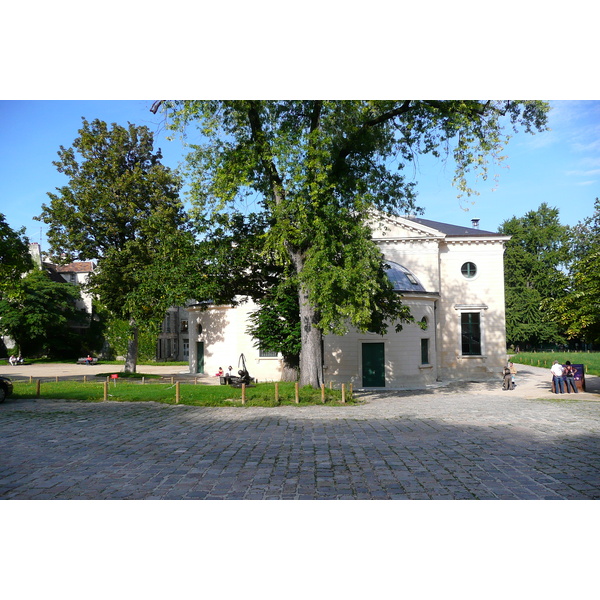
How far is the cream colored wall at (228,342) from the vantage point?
23.8m

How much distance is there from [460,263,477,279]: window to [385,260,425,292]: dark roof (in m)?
3.41

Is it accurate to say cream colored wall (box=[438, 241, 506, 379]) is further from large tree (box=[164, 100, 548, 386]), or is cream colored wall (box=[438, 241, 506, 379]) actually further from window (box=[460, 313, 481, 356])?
large tree (box=[164, 100, 548, 386])

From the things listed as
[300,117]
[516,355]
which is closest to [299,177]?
[300,117]

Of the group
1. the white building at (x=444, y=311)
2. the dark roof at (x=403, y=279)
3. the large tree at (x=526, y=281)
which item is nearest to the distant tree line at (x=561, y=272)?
the large tree at (x=526, y=281)

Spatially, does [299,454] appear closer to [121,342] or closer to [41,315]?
[41,315]

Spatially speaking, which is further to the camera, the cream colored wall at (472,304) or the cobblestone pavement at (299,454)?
the cream colored wall at (472,304)

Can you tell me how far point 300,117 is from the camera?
12469 mm

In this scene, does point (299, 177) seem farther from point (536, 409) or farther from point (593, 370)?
point (593, 370)

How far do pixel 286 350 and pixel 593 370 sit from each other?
13059mm

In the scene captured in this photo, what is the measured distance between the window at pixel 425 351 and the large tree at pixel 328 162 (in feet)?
33.5

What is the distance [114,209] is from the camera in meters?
21.4

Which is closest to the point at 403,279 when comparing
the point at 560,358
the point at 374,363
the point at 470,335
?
the point at 374,363

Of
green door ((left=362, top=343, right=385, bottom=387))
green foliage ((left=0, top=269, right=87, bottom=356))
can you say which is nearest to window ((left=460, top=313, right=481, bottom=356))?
green door ((left=362, top=343, right=385, bottom=387))

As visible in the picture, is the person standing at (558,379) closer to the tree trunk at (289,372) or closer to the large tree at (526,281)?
the large tree at (526,281)
